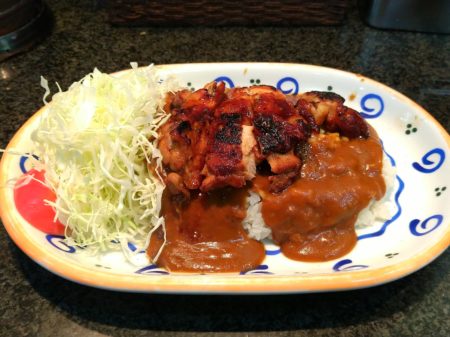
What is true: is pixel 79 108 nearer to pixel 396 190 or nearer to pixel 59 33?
pixel 396 190

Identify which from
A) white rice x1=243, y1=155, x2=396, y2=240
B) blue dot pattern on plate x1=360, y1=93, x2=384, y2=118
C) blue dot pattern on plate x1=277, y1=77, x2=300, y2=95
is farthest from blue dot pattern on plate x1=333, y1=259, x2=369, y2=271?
blue dot pattern on plate x1=277, y1=77, x2=300, y2=95

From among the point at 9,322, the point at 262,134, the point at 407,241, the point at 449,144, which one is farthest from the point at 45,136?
the point at 449,144

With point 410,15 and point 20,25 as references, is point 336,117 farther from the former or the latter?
point 20,25

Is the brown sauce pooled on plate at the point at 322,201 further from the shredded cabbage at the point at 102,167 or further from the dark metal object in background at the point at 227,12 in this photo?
the dark metal object in background at the point at 227,12

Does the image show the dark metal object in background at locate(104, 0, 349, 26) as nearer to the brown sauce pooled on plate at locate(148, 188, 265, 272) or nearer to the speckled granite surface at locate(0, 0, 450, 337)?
the speckled granite surface at locate(0, 0, 450, 337)

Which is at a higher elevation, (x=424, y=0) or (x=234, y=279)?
(x=424, y=0)

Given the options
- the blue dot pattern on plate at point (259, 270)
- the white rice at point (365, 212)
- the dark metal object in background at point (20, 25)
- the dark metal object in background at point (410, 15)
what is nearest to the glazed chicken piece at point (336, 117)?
the white rice at point (365, 212)
